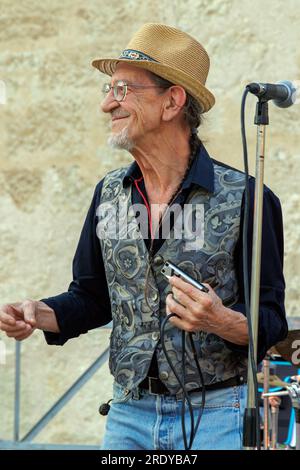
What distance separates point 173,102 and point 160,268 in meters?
0.56

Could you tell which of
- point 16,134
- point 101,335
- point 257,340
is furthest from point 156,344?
point 16,134

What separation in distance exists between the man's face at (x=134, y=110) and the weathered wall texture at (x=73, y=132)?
4.23m

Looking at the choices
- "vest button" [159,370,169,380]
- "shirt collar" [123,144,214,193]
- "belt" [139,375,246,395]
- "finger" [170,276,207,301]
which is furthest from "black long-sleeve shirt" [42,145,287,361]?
"finger" [170,276,207,301]

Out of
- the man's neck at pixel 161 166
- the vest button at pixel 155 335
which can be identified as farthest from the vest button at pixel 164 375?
the man's neck at pixel 161 166

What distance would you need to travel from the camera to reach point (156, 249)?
10.5 feet

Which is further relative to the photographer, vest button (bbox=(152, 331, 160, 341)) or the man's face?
the man's face

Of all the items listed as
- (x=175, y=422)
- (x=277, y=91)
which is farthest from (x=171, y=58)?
(x=175, y=422)

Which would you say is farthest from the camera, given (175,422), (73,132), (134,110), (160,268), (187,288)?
(73,132)

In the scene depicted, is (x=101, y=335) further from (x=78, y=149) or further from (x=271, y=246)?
(x=271, y=246)

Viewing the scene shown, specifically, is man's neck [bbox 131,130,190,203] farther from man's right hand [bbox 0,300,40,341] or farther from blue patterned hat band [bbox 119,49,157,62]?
man's right hand [bbox 0,300,40,341]

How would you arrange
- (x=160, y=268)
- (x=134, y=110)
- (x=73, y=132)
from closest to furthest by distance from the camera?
(x=160, y=268) < (x=134, y=110) < (x=73, y=132)

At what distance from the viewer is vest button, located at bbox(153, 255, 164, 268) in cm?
315

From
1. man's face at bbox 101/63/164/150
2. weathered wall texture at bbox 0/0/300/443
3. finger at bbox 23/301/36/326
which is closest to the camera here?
finger at bbox 23/301/36/326

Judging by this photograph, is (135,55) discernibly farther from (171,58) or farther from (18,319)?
(18,319)
